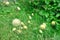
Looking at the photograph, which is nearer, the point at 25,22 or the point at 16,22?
the point at 16,22

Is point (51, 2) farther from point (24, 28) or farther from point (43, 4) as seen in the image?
point (24, 28)

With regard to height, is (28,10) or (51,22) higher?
(28,10)

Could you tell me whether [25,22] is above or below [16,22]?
above

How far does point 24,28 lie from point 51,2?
842mm

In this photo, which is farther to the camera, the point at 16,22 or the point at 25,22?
the point at 25,22

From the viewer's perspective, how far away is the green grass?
124 inches

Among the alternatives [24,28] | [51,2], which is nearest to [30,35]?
[24,28]

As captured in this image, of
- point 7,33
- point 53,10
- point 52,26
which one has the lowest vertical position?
point 7,33

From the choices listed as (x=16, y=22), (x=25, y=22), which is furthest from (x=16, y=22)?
(x=25, y=22)

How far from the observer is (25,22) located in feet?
11.2

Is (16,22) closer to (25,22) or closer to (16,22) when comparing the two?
(16,22)

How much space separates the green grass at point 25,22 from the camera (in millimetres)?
3141

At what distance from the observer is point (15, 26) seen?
323cm

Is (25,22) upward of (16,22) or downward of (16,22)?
upward
